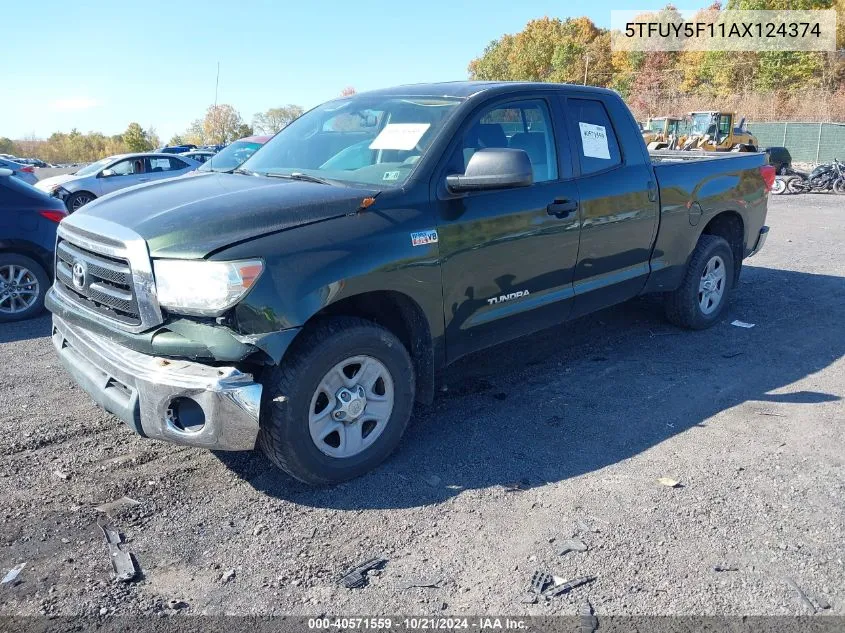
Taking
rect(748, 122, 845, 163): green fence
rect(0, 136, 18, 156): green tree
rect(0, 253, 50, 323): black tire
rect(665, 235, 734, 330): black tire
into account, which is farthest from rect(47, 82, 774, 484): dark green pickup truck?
rect(0, 136, 18, 156): green tree

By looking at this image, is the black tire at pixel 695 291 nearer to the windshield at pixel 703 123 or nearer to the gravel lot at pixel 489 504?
the gravel lot at pixel 489 504

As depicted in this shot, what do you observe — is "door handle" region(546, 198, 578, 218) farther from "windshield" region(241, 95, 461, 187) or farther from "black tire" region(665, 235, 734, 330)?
"black tire" region(665, 235, 734, 330)

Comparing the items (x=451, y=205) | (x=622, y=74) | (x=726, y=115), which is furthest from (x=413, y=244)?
(x=622, y=74)

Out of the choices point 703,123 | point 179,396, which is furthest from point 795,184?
point 179,396

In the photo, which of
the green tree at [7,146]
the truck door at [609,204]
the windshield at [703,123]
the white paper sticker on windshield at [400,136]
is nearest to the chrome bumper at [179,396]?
the white paper sticker on windshield at [400,136]

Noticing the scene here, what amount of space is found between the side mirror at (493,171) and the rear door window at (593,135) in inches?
44.3

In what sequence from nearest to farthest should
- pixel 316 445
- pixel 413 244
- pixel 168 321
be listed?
1. pixel 168 321
2. pixel 316 445
3. pixel 413 244

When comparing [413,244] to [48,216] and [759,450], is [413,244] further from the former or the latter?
[48,216]

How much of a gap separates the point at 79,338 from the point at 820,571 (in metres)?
3.67

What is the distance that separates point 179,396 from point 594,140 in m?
3.31

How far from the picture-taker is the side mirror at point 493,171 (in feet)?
11.8

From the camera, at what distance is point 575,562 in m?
2.90

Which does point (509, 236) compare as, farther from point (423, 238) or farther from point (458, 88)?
point (458, 88)

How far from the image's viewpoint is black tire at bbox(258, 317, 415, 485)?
3.16 meters
